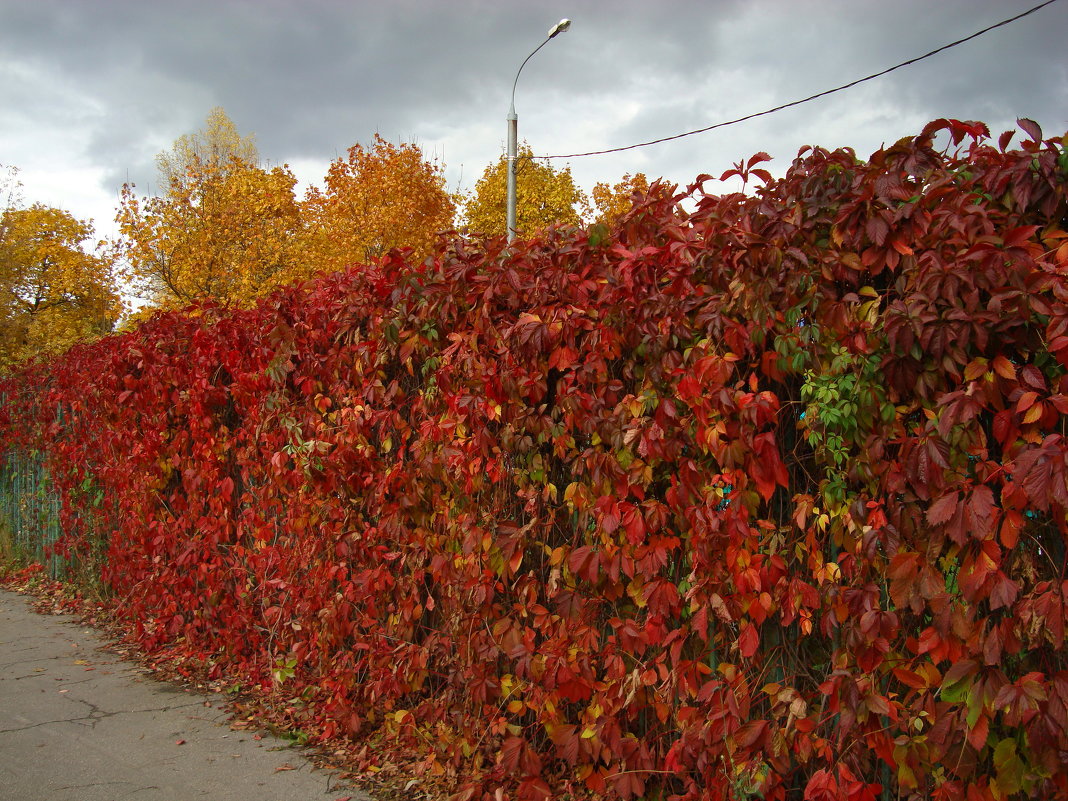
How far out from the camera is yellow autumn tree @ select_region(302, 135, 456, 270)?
26078 millimetres

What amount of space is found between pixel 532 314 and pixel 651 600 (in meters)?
1.18

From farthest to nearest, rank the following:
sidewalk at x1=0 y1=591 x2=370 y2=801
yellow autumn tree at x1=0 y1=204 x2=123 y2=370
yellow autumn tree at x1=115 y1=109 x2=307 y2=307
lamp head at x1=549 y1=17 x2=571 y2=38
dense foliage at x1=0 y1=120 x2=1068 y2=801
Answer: yellow autumn tree at x1=0 y1=204 x2=123 y2=370 → yellow autumn tree at x1=115 y1=109 x2=307 y2=307 → lamp head at x1=549 y1=17 x2=571 y2=38 → sidewalk at x1=0 y1=591 x2=370 y2=801 → dense foliage at x1=0 y1=120 x2=1068 y2=801

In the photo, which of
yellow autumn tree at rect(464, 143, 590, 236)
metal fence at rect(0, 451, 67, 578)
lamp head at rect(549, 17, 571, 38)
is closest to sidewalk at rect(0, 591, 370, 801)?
metal fence at rect(0, 451, 67, 578)

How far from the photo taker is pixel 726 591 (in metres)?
2.81

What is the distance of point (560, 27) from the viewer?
50.3ft

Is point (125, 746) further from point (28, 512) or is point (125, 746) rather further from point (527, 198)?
point (527, 198)

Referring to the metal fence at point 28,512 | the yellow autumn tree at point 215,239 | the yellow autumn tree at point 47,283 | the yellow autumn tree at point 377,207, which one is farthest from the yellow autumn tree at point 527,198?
the metal fence at point 28,512

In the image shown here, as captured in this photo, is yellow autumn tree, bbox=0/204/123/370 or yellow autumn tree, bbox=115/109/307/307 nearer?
yellow autumn tree, bbox=115/109/307/307

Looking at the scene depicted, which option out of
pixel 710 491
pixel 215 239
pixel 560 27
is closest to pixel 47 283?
pixel 215 239

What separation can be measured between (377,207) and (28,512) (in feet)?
60.6

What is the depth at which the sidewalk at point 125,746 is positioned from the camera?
395 cm

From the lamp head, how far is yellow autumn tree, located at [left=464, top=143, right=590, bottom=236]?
15746 mm

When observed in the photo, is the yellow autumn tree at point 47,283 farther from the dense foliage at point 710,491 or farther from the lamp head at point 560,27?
the dense foliage at point 710,491

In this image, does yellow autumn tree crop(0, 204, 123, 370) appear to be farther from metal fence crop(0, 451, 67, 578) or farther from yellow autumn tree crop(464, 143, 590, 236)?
metal fence crop(0, 451, 67, 578)
